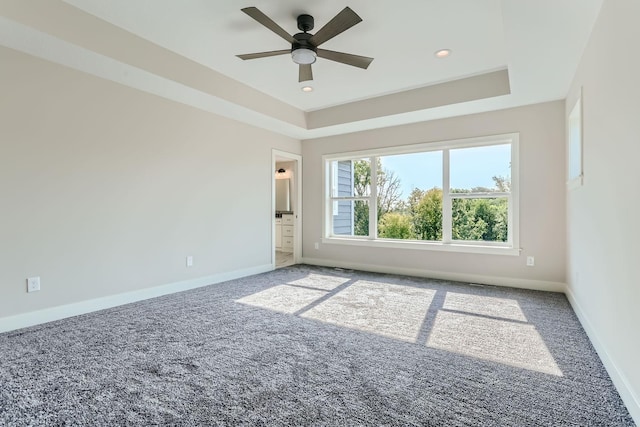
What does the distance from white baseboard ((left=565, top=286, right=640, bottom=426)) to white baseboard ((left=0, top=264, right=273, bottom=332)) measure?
13.3 feet

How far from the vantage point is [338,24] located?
2371 millimetres

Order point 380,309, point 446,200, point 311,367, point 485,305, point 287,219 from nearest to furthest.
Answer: point 311,367
point 380,309
point 485,305
point 446,200
point 287,219

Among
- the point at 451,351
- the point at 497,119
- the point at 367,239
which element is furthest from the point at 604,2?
the point at 367,239

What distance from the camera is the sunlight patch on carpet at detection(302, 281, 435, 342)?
2.76m

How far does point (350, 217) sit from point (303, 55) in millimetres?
3365

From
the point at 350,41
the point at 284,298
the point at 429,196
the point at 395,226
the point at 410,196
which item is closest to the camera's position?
the point at 350,41

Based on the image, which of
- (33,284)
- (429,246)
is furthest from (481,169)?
(33,284)

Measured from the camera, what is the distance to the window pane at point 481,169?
4.30 m

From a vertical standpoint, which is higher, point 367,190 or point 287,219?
point 367,190

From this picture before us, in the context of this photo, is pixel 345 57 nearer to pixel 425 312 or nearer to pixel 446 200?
pixel 425 312

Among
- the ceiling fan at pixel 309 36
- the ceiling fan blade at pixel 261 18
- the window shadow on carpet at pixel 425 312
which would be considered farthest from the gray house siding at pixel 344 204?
the ceiling fan blade at pixel 261 18

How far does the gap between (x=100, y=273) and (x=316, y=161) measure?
12.4 ft

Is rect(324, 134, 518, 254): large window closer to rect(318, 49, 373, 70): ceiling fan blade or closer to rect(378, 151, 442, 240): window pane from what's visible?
rect(378, 151, 442, 240): window pane

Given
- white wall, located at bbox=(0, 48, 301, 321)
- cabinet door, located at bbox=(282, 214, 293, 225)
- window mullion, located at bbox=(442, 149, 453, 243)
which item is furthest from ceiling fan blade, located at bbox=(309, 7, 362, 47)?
cabinet door, located at bbox=(282, 214, 293, 225)
